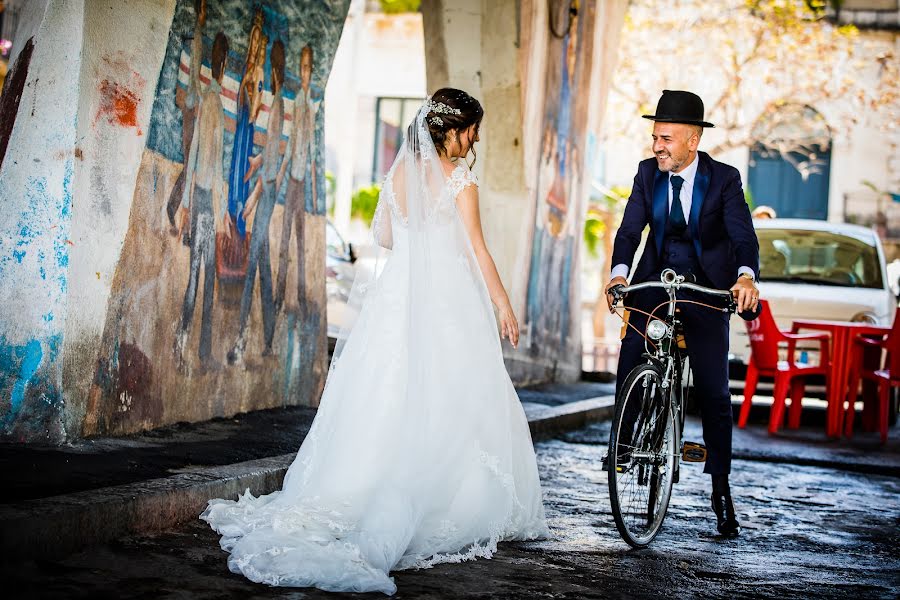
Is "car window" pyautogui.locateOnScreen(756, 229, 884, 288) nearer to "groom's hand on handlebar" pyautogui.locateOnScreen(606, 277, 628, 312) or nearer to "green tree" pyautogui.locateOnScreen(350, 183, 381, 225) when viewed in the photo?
"groom's hand on handlebar" pyautogui.locateOnScreen(606, 277, 628, 312)

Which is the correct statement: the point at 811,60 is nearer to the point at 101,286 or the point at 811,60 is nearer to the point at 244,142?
the point at 244,142

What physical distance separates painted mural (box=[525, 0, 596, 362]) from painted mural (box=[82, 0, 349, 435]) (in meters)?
5.05

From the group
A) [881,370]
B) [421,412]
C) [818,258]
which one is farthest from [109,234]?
[818,258]

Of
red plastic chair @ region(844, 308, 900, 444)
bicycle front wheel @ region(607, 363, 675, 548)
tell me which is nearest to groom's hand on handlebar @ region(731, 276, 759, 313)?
bicycle front wheel @ region(607, 363, 675, 548)

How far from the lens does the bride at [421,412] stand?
5.01 m

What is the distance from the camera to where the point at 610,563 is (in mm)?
5133

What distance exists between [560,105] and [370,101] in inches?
958

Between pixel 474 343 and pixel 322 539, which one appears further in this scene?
pixel 474 343

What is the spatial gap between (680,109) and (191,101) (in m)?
3.10

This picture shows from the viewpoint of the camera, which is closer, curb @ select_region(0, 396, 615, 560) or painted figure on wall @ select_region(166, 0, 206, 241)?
curb @ select_region(0, 396, 615, 560)

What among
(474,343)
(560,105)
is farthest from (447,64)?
(474,343)

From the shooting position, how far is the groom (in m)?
5.75

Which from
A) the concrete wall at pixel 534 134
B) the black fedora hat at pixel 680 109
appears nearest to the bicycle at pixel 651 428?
the black fedora hat at pixel 680 109

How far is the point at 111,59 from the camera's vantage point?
641 centimetres
